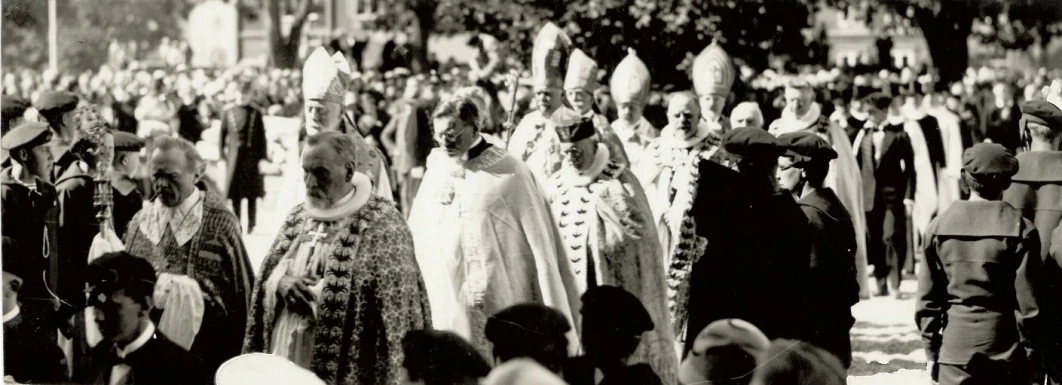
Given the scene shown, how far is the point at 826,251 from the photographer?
247 inches

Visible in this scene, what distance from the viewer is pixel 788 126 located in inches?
473

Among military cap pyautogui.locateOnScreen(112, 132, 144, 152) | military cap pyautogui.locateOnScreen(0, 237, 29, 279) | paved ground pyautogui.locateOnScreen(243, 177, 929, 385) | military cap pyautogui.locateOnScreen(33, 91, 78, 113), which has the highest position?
military cap pyautogui.locateOnScreen(33, 91, 78, 113)

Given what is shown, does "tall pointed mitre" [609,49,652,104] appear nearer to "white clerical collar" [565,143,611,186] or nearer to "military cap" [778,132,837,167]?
"white clerical collar" [565,143,611,186]

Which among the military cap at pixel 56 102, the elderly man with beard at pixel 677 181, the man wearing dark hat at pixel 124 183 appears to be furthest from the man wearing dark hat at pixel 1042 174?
the military cap at pixel 56 102

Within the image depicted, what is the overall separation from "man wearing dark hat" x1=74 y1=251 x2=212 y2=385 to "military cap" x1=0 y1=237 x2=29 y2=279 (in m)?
0.96

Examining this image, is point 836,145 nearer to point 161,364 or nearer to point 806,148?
point 806,148

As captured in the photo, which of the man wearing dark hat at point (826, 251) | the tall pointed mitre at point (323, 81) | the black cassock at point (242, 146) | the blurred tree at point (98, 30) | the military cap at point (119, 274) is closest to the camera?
the man wearing dark hat at point (826, 251)

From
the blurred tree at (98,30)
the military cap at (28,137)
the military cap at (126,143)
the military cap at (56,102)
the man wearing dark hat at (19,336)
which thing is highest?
the blurred tree at (98,30)

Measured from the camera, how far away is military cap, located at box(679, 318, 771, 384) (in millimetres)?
5874

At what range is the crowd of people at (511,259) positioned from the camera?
6.12 m

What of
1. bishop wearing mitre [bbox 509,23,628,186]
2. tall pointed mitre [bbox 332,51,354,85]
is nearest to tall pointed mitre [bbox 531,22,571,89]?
bishop wearing mitre [bbox 509,23,628,186]

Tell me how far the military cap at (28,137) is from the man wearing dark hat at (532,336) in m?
2.66

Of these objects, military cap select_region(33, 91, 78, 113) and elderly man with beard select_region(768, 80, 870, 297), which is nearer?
military cap select_region(33, 91, 78, 113)

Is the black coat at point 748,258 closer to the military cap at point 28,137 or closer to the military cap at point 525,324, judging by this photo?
the military cap at point 525,324
